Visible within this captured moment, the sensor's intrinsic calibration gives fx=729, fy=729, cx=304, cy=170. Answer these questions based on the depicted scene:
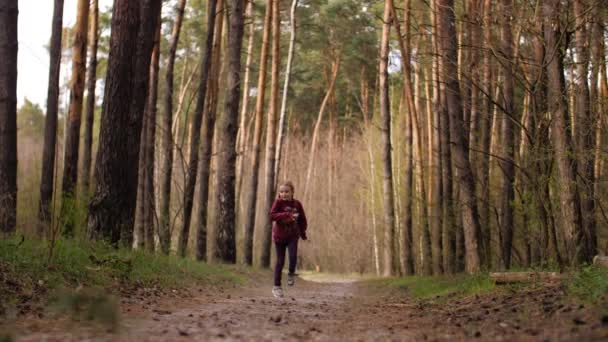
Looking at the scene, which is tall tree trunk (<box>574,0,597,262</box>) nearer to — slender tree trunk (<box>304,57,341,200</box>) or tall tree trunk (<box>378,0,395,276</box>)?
tall tree trunk (<box>378,0,395,276</box>)

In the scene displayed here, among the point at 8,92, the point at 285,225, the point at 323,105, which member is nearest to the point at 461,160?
the point at 285,225

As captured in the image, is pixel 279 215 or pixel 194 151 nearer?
pixel 279 215

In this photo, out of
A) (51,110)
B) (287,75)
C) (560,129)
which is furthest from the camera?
(287,75)

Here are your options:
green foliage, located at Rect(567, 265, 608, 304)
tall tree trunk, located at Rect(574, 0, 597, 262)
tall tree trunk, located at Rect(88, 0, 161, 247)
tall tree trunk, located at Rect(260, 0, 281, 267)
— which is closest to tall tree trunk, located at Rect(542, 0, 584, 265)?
tall tree trunk, located at Rect(574, 0, 597, 262)

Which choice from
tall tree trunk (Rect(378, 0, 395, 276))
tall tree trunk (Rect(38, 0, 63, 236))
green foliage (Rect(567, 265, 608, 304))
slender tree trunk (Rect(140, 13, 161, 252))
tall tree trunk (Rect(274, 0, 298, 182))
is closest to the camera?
green foliage (Rect(567, 265, 608, 304))

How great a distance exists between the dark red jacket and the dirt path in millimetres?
1842

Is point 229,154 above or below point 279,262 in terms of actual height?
above

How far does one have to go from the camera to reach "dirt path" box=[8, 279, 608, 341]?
568cm

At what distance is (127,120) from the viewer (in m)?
12.3

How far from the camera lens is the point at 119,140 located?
12.1 m

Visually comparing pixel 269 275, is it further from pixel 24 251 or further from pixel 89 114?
pixel 24 251

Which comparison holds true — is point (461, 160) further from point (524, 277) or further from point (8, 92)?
point (8, 92)

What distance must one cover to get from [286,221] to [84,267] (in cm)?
329

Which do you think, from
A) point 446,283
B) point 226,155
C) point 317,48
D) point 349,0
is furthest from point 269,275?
point 317,48
